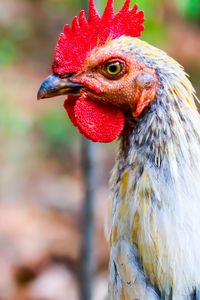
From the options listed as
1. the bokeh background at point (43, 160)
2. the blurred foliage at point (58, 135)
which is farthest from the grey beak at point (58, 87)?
the blurred foliage at point (58, 135)

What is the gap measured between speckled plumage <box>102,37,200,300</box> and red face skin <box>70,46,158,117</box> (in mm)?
25

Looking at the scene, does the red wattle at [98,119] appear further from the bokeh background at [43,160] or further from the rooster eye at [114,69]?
the bokeh background at [43,160]

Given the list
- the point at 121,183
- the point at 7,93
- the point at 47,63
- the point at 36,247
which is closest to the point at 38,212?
the point at 36,247

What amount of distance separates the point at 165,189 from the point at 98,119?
32 cm

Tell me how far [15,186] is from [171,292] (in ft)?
13.4

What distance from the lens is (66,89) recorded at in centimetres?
260

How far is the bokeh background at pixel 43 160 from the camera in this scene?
533 cm

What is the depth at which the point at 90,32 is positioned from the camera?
2.67 metres

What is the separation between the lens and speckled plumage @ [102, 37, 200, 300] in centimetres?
250

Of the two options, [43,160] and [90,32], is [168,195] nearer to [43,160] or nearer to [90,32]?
[90,32]

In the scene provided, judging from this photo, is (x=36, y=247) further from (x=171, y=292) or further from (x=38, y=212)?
(x=171, y=292)

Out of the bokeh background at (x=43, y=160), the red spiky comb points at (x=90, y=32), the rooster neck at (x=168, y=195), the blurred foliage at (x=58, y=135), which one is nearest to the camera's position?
the rooster neck at (x=168, y=195)

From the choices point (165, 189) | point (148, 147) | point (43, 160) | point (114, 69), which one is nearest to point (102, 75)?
point (114, 69)

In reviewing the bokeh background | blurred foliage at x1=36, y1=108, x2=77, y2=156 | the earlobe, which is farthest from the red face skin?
blurred foliage at x1=36, y1=108, x2=77, y2=156
